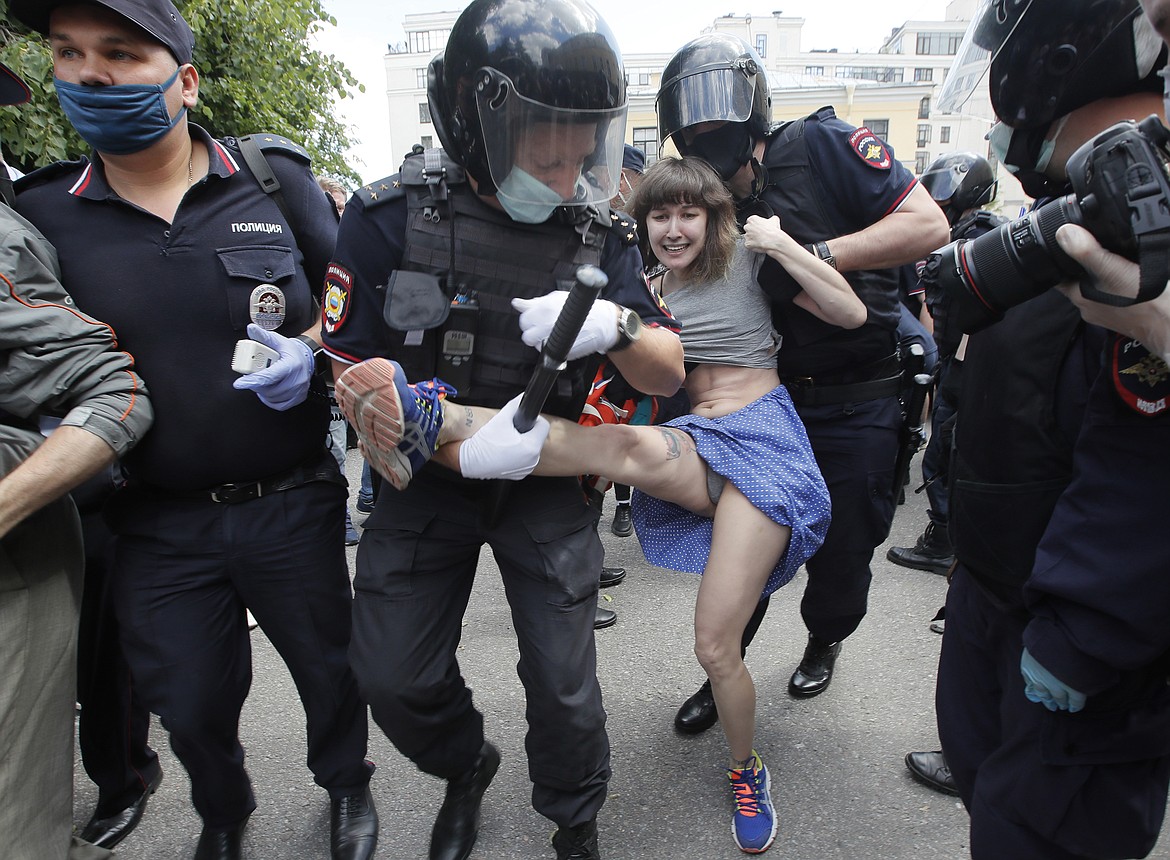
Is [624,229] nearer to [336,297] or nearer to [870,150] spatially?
[336,297]

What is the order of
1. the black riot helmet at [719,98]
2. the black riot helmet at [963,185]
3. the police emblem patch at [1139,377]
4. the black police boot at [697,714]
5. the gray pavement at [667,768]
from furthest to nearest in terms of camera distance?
1. the black riot helmet at [963,185]
2. the black police boot at [697,714]
3. the black riot helmet at [719,98]
4. the gray pavement at [667,768]
5. the police emblem patch at [1139,377]

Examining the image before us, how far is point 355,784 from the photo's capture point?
6.89 feet

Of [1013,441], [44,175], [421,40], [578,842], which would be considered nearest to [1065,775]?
[1013,441]

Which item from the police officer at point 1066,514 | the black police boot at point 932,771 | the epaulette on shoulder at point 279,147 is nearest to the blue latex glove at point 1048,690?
the police officer at point 1066,514

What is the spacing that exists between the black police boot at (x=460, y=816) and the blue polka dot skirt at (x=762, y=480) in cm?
80

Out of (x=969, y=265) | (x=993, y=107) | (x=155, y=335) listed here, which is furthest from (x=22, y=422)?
Result: (x=993, y=107)

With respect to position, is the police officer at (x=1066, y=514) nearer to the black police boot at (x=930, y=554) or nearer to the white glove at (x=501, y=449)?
the white glove at (x=501, y=449)

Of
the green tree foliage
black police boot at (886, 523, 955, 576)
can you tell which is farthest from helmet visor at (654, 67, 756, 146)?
the green tree foliage

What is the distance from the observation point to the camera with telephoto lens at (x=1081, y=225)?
0.93m

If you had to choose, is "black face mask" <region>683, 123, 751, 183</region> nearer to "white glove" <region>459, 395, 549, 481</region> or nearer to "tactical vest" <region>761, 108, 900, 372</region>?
"tactical vest" <region>761, 108, 900, 372</region>

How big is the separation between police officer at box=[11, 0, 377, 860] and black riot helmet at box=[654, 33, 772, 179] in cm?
111

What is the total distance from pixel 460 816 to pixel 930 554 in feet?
9.71

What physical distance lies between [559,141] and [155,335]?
106cm

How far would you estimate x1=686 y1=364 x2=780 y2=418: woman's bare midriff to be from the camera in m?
2.19
